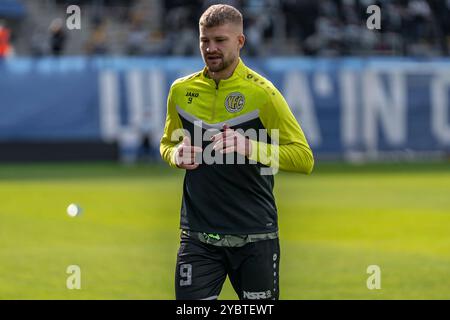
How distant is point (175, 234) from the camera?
51.0 feet

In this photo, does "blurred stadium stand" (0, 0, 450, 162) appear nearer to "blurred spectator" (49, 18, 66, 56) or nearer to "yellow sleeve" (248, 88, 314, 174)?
"blurred spectator" (49, 18, 66, 56)

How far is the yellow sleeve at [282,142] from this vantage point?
257 inches

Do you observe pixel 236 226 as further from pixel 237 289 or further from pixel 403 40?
pixel 403 40

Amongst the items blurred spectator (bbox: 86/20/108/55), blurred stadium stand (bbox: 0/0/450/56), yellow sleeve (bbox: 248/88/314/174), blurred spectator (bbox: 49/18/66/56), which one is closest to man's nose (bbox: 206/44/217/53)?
yellow sleeve (bbox: 248/88/314/174)

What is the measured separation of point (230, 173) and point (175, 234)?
29.2 feet

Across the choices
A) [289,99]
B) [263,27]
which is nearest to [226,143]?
[289,99]

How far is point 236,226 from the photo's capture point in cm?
670

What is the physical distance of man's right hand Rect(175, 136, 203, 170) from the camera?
6.52 m

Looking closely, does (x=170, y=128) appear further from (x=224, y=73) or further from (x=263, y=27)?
(x=263, y=27)

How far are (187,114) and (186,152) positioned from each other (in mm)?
411

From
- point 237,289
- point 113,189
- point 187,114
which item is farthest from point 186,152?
point 113,189

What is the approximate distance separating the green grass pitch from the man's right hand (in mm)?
4400

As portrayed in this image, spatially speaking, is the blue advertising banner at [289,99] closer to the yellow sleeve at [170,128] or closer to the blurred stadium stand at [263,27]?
the blurred stadium stand at [263,27]

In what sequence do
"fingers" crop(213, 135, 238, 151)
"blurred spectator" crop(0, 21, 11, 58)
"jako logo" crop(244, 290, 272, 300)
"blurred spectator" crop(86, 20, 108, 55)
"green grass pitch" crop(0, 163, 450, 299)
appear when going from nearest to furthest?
"fingers" crop(213, 135, 238, 151) → "jako logo" crop(244, 290, 272, 300) → "green grass pitch" crop(0, 163, 450, 299) → "blurred spectator" crop(0, 21, 11, 58) → "blurred spectator" crop(86, 20, 108, 55)
